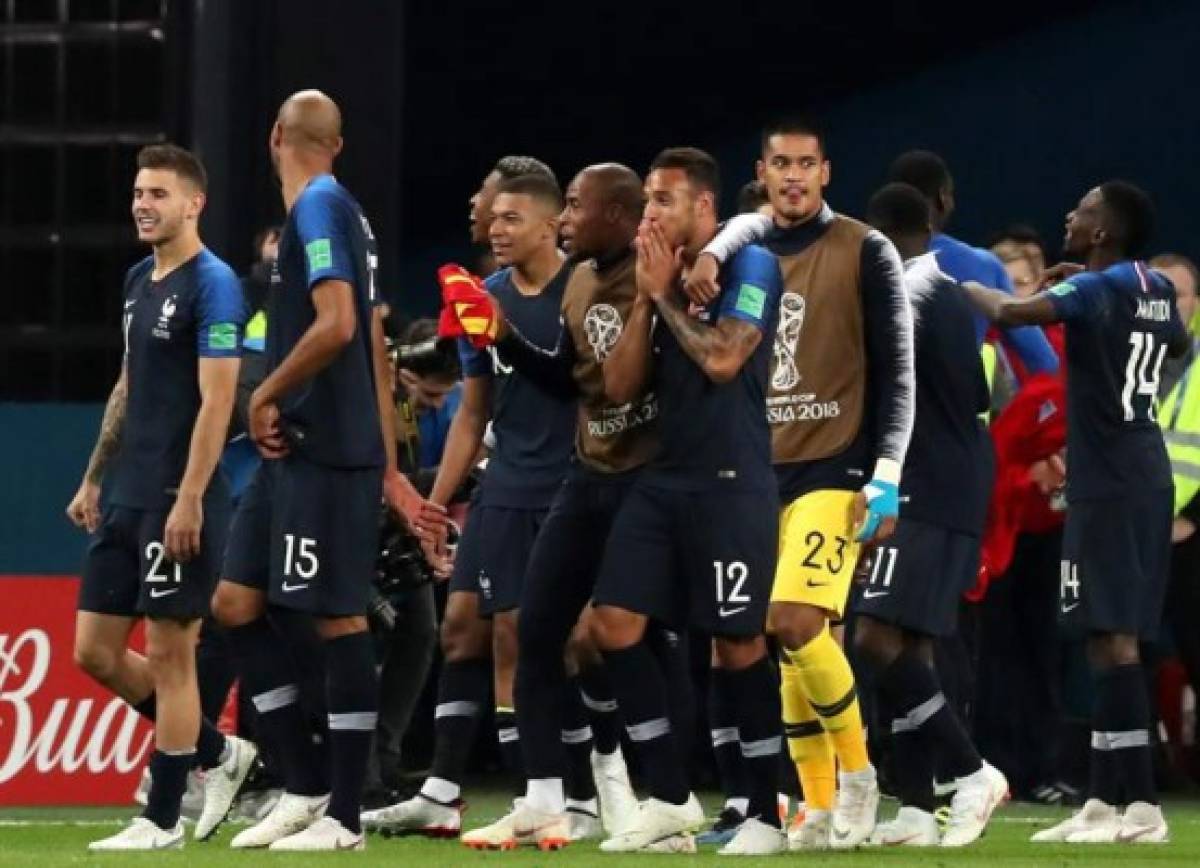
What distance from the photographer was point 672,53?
1825cm

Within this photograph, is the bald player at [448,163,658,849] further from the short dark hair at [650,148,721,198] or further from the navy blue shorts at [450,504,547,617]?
the navy blue shorts at [450,504,547,617]

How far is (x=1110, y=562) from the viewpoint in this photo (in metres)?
11.2

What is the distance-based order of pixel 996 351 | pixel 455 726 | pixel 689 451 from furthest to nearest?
pixel 996 351, pixel 455 726, pixel 689 451

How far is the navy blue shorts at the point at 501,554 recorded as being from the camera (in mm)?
11312

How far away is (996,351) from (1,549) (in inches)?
167

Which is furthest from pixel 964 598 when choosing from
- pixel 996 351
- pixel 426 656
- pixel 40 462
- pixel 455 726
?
pixel 40 462

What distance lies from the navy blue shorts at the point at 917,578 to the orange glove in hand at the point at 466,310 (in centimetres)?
172

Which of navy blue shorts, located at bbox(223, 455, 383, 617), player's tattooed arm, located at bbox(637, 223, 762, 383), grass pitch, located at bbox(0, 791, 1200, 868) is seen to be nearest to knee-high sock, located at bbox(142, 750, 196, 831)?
grass pitch, located at bbox(0, 791, 1200, 868)

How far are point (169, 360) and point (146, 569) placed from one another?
0.64 m

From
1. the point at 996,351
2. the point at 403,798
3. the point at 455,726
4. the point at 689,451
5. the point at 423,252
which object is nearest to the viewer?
the point at 689,451

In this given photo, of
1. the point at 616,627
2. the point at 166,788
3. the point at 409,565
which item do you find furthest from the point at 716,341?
the point at 409,565

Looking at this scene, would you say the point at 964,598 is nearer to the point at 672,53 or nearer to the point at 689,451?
the point at 689,451

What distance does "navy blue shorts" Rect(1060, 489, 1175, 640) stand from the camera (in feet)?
36.9

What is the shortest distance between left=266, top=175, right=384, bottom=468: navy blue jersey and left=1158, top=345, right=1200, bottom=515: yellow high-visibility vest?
4599 millimetres
